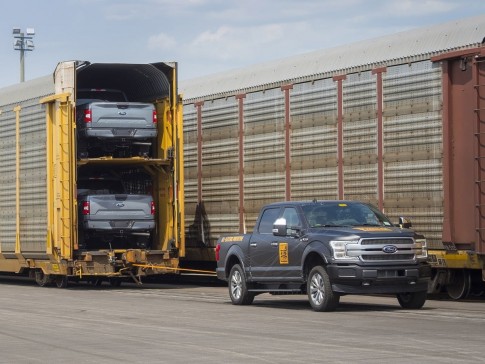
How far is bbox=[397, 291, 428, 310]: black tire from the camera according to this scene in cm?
1970

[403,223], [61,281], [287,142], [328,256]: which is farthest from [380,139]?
[61,281]

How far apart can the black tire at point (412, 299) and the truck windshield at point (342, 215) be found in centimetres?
110

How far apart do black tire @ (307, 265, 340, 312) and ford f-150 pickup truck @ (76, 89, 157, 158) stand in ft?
29.6

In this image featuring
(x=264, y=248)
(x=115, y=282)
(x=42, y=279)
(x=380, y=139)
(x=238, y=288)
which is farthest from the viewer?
(x=115, y=282)

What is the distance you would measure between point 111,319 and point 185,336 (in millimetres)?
3158

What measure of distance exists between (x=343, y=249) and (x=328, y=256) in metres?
0.26

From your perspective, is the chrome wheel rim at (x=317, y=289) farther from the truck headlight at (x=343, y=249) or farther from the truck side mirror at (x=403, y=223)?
the truck side mirror at (x=403, y=223)

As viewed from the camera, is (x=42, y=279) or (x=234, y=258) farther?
(x=42, y=279)

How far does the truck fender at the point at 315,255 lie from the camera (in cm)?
1928

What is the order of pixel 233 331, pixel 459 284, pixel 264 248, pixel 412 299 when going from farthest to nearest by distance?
1. pixel 459 284
2. pixel 264 248
3. pixel 412 299
4. pixel 233 331

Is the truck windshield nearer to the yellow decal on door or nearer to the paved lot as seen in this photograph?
the yellow decal on door

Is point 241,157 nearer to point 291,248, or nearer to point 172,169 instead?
point 172,169

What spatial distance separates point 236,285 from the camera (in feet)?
71.5

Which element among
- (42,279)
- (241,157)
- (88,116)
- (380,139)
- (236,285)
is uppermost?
(88,116)
